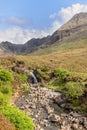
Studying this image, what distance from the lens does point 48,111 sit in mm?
56906

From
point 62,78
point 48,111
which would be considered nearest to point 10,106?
point 48,111

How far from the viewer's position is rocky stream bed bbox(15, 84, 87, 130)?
163ft

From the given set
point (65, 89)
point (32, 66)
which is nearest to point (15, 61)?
point (32, 66)

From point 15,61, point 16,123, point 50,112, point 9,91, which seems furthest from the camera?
point 15,61

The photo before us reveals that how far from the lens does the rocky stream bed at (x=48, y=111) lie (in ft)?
163

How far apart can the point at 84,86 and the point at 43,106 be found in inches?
361

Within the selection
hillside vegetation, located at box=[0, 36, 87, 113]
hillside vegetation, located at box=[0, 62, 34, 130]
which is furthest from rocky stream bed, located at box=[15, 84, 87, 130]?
hillside vegetation, located at box=[0, 62, 34, 130]

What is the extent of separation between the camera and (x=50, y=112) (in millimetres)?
56438

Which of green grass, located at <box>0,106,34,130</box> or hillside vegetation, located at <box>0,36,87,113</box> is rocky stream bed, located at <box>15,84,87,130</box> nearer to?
hillside vegetation, located at <box>0,36,87,113</box>

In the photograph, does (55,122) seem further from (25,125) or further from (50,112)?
(25,125)

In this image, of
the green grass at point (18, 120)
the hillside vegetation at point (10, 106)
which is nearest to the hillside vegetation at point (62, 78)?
the hillside vegetation at point (10, 106)

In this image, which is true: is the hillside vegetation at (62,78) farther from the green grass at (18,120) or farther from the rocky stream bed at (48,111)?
the green grass at (18,120)

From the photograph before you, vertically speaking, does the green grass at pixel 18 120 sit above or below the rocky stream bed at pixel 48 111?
above

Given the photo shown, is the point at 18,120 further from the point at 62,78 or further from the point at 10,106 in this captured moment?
the point at 62,78
